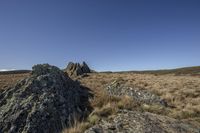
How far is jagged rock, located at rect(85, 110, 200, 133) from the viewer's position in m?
6.99

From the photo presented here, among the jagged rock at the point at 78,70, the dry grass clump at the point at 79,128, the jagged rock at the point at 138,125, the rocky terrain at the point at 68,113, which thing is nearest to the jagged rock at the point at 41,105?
the rocky terrain at the point at 68,113

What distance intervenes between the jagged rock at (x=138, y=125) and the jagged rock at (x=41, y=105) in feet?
4.17

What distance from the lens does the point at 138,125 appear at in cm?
728

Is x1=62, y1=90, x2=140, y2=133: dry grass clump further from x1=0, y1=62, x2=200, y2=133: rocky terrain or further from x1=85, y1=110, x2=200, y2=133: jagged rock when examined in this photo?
x1=85, y1=110, x2=200, y2=133: jagged rock

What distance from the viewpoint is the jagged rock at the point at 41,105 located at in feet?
26.0

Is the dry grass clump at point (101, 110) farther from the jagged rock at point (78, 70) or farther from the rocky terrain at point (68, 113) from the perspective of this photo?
the jagged rock at point (78, 70)

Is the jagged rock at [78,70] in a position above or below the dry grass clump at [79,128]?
above

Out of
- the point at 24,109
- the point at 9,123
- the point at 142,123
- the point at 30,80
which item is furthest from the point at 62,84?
the point at 142,123

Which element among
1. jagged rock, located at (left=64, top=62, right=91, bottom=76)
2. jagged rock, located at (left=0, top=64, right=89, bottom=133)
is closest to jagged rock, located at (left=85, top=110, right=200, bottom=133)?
jagged rock, located at (left=0, top=64, right=89, bottom=133)

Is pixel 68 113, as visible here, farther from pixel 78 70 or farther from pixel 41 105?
pixel 78 70

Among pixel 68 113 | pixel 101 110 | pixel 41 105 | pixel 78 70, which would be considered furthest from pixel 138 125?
pixel 78 70

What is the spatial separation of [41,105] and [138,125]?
367cm

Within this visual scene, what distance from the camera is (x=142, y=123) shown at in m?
7.46

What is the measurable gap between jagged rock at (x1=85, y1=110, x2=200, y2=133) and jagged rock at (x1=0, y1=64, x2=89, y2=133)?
4.17 feet
